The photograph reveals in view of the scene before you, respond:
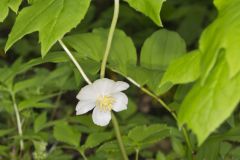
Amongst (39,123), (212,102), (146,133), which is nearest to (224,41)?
(212,102)

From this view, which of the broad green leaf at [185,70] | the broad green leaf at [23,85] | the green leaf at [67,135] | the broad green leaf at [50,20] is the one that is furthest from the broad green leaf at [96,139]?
the broad green leaf at [185,70]

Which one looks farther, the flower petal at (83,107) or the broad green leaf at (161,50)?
the broad green leaf at (161,50)

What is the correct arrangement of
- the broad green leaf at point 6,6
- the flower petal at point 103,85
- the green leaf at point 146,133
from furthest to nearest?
1. the green leaf at point 146,133
2. the flower petal at point 103,85
3. the broad green leaf at point 6,6

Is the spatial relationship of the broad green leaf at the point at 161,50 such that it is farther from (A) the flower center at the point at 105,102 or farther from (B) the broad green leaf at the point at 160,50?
(A) the flower center at the point at 105,102

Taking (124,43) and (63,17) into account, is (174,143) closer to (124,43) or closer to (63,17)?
(124,43)

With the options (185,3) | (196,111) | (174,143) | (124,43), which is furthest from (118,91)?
(185,3)
